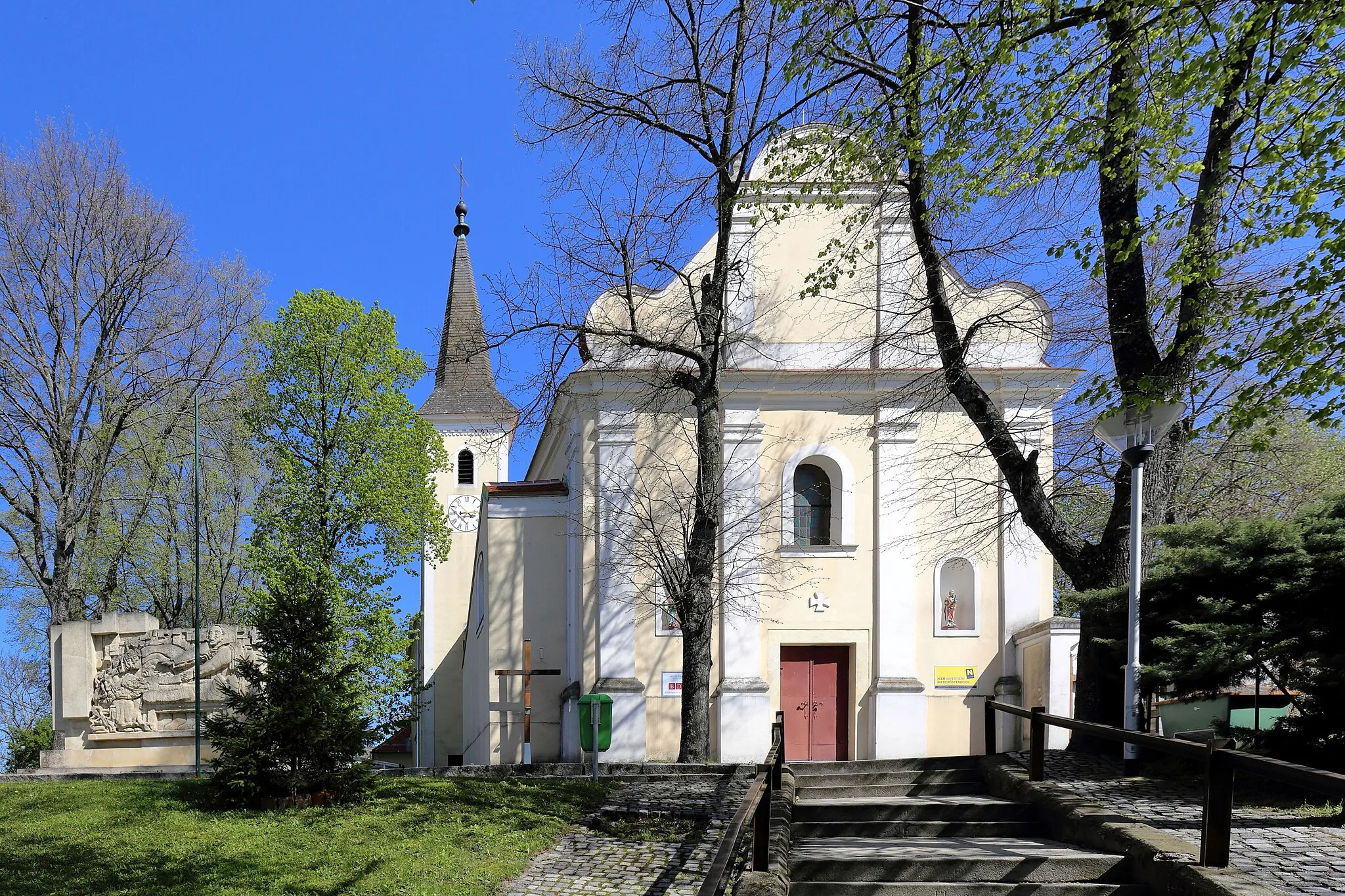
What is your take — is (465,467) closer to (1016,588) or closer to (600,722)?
(1016,588)

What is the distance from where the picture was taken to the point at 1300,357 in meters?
8.69

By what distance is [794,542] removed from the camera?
20484mm

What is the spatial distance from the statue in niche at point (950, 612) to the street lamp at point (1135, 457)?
29.9ft

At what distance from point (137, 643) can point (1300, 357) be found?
18.7 m

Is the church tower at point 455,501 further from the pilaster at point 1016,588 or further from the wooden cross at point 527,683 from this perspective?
the pilaster at point 1016,588

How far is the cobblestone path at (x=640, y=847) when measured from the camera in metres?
8.99

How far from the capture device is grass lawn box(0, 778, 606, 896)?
362 inches

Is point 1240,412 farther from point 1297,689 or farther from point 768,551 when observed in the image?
point 768,551

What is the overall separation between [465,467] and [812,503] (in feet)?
84.7

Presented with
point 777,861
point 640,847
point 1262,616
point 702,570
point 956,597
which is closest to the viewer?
point 777,861

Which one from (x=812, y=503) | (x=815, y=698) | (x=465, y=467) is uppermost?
(x=465, y=467)

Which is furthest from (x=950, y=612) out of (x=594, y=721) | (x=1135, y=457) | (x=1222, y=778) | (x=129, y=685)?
(x=129, y=685)

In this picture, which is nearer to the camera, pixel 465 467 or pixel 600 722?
pixel 600 722

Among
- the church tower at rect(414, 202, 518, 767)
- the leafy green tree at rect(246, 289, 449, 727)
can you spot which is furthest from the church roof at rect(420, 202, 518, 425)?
the leafy green tree at rect(246, 289, 449, 727)
